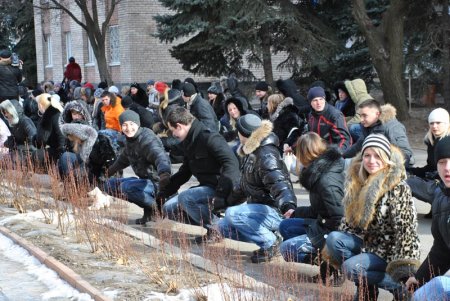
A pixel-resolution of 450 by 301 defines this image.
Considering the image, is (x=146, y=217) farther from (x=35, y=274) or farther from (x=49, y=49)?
(x=49, y=49)

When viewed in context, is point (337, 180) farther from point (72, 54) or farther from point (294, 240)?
point (72, 54)

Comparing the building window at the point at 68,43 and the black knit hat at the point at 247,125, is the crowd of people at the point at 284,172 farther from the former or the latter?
the building window at the point at 68,43

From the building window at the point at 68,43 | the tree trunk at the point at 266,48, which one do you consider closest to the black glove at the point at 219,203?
the tree trunk at the point at 266,48

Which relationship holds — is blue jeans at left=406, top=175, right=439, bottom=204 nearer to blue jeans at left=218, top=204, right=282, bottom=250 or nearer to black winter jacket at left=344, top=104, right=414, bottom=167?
black winter jacket at left=344, top=104, right=414, bottom=167

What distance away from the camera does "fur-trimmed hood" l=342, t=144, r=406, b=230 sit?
5.76 m

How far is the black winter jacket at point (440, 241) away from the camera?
4824 millimetres

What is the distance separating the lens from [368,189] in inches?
228

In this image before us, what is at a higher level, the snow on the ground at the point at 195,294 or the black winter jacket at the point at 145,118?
the black winter jacket at the point at 145,118

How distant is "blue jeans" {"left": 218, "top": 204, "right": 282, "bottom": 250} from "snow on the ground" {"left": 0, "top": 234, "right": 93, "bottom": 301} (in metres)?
1.66

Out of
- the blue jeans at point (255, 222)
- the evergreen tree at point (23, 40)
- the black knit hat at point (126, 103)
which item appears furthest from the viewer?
the evergreen tree at point (23, 40)

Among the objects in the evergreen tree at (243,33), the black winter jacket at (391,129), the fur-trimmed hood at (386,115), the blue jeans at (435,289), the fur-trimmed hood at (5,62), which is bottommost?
the blue jeans at (435,289)

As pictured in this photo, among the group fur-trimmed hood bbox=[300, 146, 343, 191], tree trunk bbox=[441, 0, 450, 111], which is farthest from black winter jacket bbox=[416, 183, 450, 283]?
tree trunk bbox=[441, 0, 450, 111]

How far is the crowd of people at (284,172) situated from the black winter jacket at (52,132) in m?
0.02

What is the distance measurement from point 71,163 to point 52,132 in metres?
1.06
